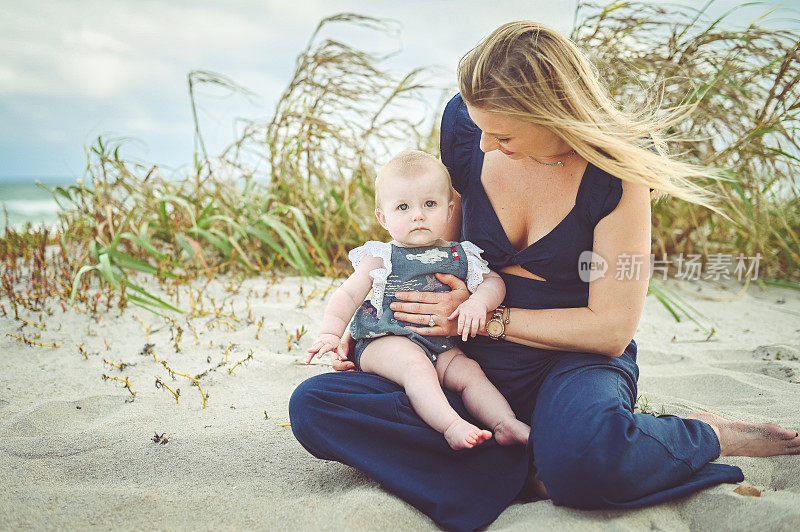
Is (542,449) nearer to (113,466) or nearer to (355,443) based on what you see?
(355,443)

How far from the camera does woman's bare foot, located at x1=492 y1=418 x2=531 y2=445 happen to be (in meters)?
1.83

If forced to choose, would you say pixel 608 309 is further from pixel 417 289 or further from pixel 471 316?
pixel 417 289

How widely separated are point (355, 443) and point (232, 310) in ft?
5.63

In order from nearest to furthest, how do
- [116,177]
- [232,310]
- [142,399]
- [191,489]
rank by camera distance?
[191,489] → [142,399] → [232,310] → [116,177]

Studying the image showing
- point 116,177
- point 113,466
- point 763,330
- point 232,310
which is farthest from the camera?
point 116,177

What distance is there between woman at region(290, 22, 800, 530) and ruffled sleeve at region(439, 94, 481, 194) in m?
0.06

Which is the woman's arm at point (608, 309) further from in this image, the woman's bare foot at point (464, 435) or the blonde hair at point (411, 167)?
the blonde hair at point (411, 167)

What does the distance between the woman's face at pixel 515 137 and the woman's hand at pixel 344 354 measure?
2.75 feet

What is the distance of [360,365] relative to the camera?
6.77 feet

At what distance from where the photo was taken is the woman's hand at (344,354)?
205cm

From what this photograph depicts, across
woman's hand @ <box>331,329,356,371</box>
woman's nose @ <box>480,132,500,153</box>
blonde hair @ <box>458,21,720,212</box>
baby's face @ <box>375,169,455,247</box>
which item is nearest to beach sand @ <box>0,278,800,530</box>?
woman's hand @ <box>331,329,356,371</box>

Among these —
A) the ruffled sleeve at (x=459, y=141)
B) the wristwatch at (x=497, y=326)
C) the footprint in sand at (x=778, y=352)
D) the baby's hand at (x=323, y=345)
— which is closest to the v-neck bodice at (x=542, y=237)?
the ruffled sleeve at (x=459, y=141)

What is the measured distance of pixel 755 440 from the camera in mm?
1959

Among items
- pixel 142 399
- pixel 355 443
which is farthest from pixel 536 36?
pixel 142 399
